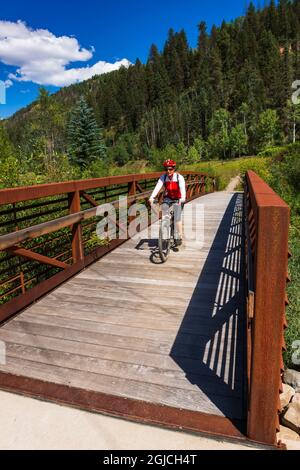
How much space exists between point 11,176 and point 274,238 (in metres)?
8.72

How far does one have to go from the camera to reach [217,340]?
9.89ft

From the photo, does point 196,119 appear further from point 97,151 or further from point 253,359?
point 253,359

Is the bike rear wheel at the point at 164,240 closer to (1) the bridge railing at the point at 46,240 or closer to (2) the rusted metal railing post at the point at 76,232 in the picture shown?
(1) the bridge railing at the point at 46,240

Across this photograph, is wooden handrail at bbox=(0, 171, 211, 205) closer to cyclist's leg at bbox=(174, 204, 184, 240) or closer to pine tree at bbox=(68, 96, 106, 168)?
cyclist's leg at bbox=(174, 204, 184, 240)

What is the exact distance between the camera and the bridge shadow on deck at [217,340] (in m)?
2.34

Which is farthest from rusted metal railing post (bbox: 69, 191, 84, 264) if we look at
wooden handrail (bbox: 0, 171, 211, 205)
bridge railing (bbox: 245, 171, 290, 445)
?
bridge railing (bbox: 245, 171, 290, 445)

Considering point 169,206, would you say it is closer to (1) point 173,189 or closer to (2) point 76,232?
(1) point 173,189

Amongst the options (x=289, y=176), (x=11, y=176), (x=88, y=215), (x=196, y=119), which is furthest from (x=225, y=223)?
(x=196, y=119)

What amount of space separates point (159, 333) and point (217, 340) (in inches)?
21.5

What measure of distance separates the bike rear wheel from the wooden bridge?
201mm

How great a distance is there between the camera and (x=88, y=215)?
15.6 ft

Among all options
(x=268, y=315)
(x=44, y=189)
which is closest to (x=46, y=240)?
(x=44, y=189)

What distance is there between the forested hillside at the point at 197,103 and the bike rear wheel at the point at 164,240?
34.2 metres

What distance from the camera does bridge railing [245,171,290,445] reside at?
1754 mm
